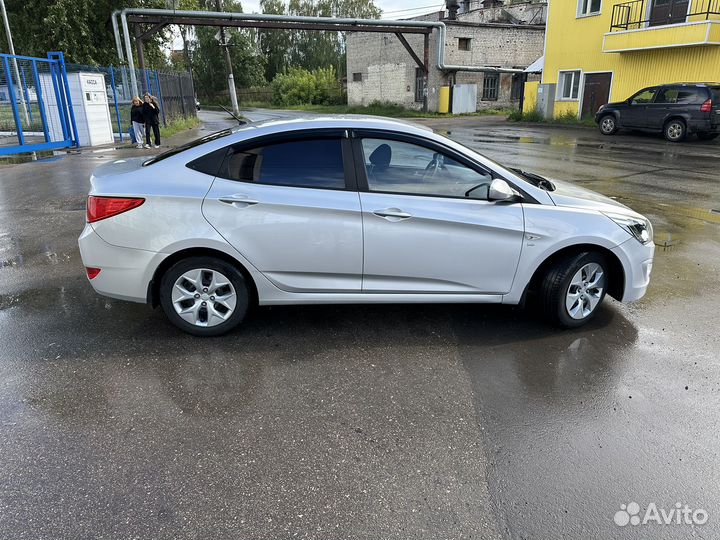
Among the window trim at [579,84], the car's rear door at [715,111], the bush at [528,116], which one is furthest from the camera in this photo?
the bush at [528,116]

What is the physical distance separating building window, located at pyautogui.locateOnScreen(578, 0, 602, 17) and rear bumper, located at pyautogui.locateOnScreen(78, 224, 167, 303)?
2762 cm

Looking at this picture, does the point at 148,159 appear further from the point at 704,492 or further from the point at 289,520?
the point at 704,492

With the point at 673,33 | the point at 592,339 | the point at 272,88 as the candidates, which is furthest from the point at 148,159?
the point at 272,88

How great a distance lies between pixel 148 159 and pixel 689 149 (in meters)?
17.7

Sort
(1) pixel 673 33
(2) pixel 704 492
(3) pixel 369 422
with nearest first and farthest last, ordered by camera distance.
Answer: (2) pixel 704 492 < (3) pixel 369 422 < (1) pixel 673 33

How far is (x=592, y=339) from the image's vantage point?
4297mm

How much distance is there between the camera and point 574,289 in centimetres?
432

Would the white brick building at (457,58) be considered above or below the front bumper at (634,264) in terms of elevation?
above

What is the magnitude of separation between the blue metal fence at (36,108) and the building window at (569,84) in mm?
22834

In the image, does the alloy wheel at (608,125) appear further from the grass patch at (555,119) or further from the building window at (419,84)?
the building window at (419,84)

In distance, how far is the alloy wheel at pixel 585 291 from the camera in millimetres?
4305

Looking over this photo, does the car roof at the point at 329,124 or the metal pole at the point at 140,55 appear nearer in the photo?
the car roof at the point at 329,124

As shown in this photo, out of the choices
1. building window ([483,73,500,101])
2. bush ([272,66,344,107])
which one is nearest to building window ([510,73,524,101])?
building window ([483,73,500,101])

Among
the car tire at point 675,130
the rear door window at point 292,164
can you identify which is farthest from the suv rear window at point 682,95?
the rear door window at point 292,164
